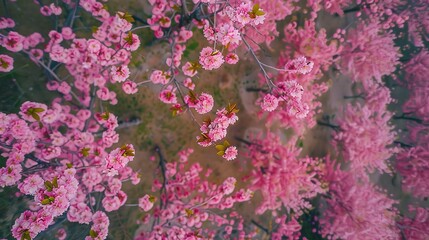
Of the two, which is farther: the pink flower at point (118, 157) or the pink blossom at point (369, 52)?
the pink blossom at point (369, 52)

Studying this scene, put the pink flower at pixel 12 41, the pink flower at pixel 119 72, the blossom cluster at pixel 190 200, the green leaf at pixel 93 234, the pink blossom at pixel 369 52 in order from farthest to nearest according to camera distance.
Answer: the pink blossom at pixel 369 52 → the blossom cluster at pixel 190 200 → the pink flower at pixel 12 41 → the pink flower at pixel 119 72 → the green leaf at pixel 93 234

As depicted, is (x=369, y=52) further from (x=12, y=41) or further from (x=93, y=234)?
(x=12, y=41)

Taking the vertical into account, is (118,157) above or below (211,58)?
below

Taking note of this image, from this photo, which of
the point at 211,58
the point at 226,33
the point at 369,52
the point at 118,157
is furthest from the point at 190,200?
the point at 369,52

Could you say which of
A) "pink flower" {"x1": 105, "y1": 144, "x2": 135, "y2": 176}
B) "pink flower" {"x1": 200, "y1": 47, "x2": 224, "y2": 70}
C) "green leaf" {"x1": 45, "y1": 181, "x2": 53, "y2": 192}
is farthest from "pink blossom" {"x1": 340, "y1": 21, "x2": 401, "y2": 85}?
"green leaf" {"x1": 45, "y1": 181, "x2": 53, "y2": 192}

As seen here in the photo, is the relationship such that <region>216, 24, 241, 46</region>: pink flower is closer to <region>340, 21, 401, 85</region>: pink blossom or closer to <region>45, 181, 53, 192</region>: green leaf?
<region>45, 181, 53, 192</region>: green leaf

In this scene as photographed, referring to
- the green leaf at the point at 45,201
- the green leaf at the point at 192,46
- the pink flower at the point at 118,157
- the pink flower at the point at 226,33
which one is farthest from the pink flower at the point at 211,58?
the green leaf at the point at 192,46

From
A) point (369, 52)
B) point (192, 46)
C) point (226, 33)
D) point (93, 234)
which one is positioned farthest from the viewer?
point (369, 52)

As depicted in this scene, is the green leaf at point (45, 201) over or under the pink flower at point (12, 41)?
under

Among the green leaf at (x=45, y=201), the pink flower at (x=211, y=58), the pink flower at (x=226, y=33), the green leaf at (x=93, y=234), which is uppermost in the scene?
the pink flower at (x=226, y=33)

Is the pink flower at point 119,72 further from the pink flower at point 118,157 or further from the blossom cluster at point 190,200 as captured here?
the blossom cluster at point 190,200

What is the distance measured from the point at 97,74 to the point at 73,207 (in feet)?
8.08

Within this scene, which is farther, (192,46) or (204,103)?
(192,46)

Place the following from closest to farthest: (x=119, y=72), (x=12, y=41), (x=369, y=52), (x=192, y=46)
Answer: (x=119, y=72)
(x=12, y=41)
(x=192, y=46)
(x=369, y=52)
